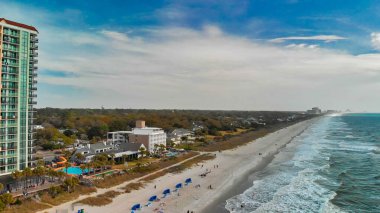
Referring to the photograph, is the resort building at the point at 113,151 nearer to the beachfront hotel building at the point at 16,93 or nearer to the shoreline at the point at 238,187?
the beachfront hotel building at the point at 16,93

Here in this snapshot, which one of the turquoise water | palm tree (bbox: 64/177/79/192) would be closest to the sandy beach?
palm tree (bbox: 64/177/79/192)

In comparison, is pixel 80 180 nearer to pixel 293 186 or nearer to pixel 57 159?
pixel 57 159

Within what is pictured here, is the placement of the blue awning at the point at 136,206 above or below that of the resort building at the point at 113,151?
below

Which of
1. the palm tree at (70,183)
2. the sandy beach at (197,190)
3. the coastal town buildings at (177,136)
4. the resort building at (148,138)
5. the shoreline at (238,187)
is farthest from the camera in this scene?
the coastal town buildings at (177,136)

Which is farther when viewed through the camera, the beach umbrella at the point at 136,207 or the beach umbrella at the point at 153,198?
the beach umbrella at the point at 153,198

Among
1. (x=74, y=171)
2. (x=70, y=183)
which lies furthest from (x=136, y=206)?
(x=74, y=171)

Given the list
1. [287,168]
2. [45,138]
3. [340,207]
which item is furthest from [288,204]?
[45,138]

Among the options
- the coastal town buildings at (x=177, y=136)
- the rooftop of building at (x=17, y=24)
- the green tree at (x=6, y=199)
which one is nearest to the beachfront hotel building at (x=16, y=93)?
the rooftop of building at (x=17, y=24)

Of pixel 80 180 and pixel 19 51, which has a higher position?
pixel 19 51

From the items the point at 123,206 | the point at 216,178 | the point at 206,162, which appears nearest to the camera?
the point at 123,206
